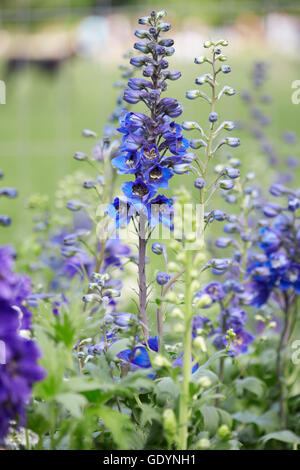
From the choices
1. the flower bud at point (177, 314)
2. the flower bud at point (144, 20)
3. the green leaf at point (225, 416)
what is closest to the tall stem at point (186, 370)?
the flower bud at point (177, 314)

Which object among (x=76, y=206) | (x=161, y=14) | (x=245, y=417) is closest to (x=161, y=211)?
(x=161, y=14)

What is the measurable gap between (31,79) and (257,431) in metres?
5.03

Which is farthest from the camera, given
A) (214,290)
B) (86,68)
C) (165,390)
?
(86,68)

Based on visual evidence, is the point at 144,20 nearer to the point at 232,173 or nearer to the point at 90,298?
the point at 232,173

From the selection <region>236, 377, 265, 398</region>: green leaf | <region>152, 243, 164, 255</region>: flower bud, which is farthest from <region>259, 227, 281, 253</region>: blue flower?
<region>152, 243, 164, 255</region>: flower bud

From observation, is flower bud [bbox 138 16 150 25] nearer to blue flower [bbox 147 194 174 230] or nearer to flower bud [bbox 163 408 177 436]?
blue flower [bbox 147 194 174 230]

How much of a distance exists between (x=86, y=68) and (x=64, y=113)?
564 mm

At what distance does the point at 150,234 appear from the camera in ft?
2.95

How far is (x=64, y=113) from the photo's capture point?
196 inches

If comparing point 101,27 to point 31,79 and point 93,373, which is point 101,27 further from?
point 93,373

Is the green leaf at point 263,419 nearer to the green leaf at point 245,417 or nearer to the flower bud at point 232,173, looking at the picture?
the green leaf at point 245,417

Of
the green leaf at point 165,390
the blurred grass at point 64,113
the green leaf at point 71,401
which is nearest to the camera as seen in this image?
the green leaf at point 71,401

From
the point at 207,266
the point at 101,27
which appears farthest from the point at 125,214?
the point at 101,27

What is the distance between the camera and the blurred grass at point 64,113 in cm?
393
